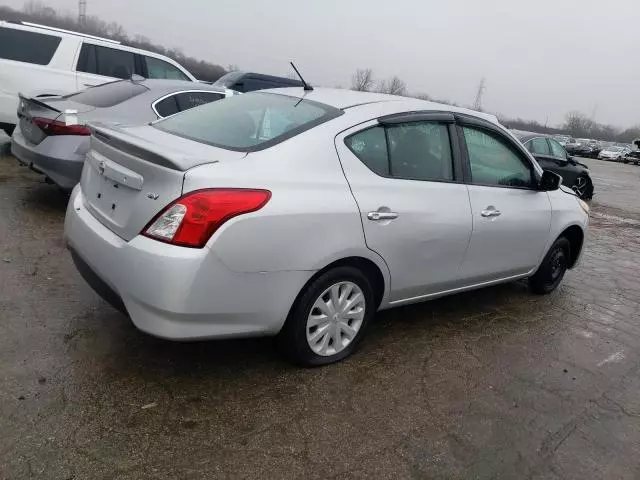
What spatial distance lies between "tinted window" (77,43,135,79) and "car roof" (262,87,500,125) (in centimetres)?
519

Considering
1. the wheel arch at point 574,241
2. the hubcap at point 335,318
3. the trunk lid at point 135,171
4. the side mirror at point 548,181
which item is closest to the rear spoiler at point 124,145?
the trunk lid at point 135,171

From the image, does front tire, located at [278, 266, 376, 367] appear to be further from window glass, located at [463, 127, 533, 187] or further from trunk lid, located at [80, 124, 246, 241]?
window glass, located at [463, 127, 533, 187]

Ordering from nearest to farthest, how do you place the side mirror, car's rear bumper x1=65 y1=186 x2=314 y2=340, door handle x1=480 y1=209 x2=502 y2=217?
car's rear bumper x1=65 y1=186 x2=314 y2=340, door handle x1=480 y1=209 x2=502 y2=217, the side mirror

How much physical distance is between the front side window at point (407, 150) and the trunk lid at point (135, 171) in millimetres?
786

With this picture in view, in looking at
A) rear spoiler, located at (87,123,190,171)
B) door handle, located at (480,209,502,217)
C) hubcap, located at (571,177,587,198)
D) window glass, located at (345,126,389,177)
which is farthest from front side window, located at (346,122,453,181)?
hubcap, located at (571,177,587,198)

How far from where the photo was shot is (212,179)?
2.50 metres

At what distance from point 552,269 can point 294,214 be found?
313cm

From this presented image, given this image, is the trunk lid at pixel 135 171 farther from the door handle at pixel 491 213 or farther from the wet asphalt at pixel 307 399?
the door handle at pixel 491 213

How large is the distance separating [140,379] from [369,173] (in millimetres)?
1651

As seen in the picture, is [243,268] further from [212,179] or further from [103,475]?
[103,475]

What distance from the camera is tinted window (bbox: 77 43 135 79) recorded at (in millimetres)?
7844

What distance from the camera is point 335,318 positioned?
3.07 metres

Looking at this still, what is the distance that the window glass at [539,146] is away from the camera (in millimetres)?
11008

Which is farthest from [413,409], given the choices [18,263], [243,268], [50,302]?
[18,263]
